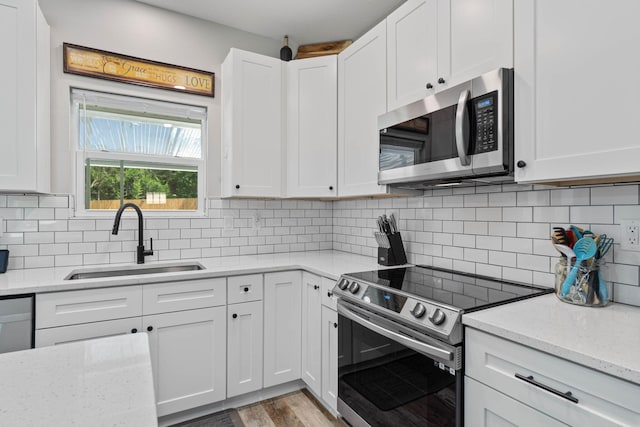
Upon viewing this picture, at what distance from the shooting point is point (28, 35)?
186cm

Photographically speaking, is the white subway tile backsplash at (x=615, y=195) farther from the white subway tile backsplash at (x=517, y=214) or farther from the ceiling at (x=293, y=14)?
the ceiling at (x=293, y=14)

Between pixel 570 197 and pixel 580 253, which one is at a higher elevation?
pixel 570 197

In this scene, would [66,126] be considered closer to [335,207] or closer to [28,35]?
[28,35]

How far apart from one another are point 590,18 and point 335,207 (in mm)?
2275

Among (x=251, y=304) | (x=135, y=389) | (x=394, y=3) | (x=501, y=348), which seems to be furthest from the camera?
(x=394, y=3)

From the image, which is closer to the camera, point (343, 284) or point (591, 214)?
point (591, 214)

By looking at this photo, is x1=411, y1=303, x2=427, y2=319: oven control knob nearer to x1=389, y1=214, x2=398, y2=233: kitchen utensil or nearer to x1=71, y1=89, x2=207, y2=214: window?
x1=389, y1=214, x2=398, y2=233: kitchen utensil

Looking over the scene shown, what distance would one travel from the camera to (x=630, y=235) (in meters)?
1.30

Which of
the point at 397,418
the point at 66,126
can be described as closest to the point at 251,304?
the point at 397,418

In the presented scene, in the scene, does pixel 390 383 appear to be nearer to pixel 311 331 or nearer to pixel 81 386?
pixel 311 331

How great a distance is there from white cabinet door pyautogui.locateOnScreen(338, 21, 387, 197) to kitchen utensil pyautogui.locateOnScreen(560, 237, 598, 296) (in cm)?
103

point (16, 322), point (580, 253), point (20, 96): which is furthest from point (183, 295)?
point (580, 253)

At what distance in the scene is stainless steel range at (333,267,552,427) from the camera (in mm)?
1225

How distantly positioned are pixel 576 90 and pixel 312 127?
173 centimetres
